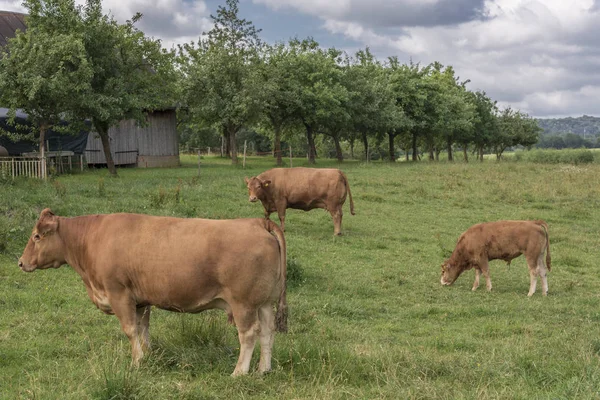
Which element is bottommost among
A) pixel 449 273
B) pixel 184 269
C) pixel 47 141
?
pixel 449 273

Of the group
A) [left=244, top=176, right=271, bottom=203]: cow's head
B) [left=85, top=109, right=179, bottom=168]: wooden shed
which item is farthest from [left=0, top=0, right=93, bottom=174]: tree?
[left=244, top=176, right=271, bottom=203]: cow's head

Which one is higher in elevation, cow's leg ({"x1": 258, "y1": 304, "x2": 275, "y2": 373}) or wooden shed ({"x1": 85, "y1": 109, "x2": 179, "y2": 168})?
wooden shed ({"x1": 85, "y1": 109, "x2": 179, "y2": 168})

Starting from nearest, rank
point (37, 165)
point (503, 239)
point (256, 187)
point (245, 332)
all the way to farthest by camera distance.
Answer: point (245, 332) → point (503, 239) → point (256, 187) → point (37, 165)

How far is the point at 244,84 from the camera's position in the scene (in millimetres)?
38844

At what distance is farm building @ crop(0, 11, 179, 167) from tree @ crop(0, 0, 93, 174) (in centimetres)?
1075

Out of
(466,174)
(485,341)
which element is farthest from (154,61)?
(485,341)

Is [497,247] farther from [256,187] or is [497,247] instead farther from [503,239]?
[256,187]

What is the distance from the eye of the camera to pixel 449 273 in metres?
12.7

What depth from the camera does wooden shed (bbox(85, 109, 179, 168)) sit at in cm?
3984

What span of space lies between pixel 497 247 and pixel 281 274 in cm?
769

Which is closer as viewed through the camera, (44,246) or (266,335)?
(266,335)

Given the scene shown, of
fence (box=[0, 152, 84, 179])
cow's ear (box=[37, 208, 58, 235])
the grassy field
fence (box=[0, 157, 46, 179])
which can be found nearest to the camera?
the grassy field

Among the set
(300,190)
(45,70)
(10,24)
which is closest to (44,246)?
(300,190)

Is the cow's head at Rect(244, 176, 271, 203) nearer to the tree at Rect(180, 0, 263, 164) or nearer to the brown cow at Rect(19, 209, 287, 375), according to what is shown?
the brown cow at Rect(19, 209, 287, 375)
